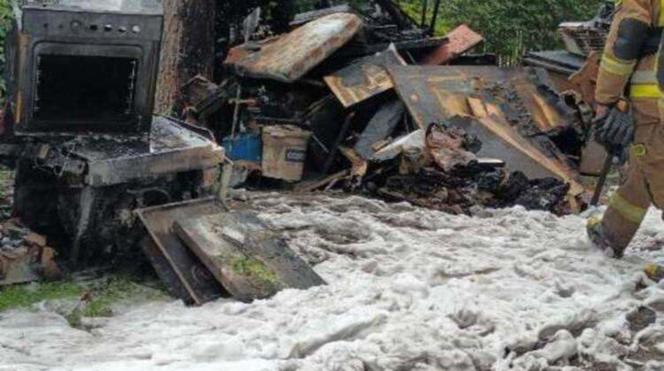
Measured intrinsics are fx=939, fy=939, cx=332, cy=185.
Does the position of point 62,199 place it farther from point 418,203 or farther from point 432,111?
point 432,111

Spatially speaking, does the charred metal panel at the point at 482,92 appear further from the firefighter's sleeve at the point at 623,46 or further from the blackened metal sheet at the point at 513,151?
the firefighter's sleeve at the point at 623,46

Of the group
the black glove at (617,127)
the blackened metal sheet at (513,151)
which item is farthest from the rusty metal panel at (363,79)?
the black glove at (617,127)

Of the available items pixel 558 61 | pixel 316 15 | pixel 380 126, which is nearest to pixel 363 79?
pixel 380 126

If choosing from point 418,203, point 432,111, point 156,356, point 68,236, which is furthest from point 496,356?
point 432,111

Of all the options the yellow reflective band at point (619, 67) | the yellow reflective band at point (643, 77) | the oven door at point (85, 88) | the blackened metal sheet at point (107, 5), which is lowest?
the oven door at point (85, 88)

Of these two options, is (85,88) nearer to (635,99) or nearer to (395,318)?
(395,318)

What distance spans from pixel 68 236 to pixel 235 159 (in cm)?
278

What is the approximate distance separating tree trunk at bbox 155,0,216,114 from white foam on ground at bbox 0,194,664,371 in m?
3.59

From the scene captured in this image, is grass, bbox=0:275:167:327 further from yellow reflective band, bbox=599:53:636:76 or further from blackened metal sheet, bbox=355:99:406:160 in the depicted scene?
blackened metal sheet, bbox=355:99:406:160

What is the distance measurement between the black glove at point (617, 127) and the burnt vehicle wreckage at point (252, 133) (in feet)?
4.76

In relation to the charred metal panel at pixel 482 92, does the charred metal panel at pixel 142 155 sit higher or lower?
higher

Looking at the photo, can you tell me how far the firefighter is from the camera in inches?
201

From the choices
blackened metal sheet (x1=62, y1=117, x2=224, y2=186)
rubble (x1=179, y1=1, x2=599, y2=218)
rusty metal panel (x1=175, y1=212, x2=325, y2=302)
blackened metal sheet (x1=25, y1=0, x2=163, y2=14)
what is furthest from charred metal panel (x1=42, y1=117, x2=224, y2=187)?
rubble (x1=179, y1=1, x2=599, y2=218)

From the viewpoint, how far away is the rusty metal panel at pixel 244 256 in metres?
4.46
